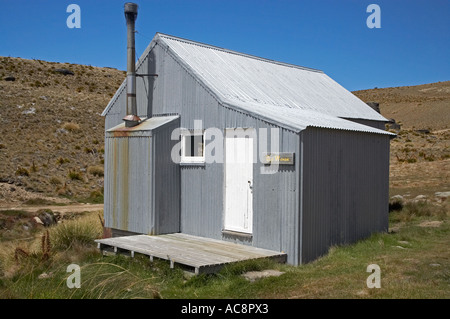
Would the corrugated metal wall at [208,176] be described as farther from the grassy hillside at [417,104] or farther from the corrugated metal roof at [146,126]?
the grassy hillside at [417,104]

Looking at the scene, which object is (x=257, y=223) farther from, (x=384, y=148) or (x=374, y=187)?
(x=384, y=148)

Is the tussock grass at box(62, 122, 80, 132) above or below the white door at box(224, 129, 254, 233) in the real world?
above

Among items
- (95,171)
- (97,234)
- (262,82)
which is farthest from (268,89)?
(95,171)

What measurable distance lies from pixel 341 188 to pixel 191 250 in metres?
3.47

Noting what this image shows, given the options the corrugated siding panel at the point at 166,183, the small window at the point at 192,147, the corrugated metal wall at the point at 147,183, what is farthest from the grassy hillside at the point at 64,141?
the small window at the point at 192,147

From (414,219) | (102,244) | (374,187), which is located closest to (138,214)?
(102,244)

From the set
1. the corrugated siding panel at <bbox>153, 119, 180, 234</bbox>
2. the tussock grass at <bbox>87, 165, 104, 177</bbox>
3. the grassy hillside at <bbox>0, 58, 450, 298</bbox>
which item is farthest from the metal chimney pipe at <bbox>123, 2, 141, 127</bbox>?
the tussock grass at <bbox>87, 165, 104, 177</bbox>

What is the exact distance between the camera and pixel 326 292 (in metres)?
7.38

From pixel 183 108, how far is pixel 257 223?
137 inches

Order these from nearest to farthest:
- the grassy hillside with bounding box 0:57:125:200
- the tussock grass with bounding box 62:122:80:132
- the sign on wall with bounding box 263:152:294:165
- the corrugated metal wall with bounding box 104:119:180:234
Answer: the sign on wall with bounding box 263:152:294:165
the corrugated metal wall with bounding box 104:119:180:234
the grassy hillside with bounding box 0:57:125:200
the tussock grass with bounding box 62:122:80:132

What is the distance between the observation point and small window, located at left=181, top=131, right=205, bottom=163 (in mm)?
11664

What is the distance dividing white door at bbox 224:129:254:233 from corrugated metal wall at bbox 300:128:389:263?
128 centimetres

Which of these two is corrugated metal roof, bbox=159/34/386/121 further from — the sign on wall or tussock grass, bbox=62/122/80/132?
tussock grass, bbox=62/122/80/132

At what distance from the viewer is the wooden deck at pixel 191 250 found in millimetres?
8727
